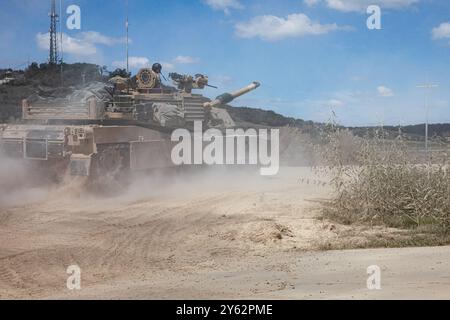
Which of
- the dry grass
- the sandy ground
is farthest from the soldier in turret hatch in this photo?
the dry grass

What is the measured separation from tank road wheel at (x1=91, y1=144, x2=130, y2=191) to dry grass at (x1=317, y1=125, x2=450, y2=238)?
203 inches

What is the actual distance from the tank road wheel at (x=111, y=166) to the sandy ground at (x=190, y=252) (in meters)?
0.41

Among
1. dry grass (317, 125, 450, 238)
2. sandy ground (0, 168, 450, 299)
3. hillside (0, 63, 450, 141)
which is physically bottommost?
sandy ground (0, 168, 450, 299)

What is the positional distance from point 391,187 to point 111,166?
670 centimetres

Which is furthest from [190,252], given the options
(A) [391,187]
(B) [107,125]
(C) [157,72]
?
(C) [157,72]

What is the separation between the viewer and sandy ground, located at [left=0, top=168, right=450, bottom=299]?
20.1ft

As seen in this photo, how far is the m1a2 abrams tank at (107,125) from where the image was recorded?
44.0 ft

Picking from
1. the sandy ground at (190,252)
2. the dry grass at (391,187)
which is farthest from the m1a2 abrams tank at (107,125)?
the dry grass at (391,187)

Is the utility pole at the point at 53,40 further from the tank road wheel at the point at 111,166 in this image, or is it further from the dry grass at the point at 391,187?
the dry grass at the point at 391,187

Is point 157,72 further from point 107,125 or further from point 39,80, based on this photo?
point 39,80

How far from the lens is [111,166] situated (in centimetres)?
1402

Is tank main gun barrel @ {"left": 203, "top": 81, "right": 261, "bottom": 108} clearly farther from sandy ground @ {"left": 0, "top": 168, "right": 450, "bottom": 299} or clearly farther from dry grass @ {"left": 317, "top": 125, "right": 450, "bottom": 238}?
dry grass @ {"left": 317, "top": 125, "right": 450, "bottom": 238}
